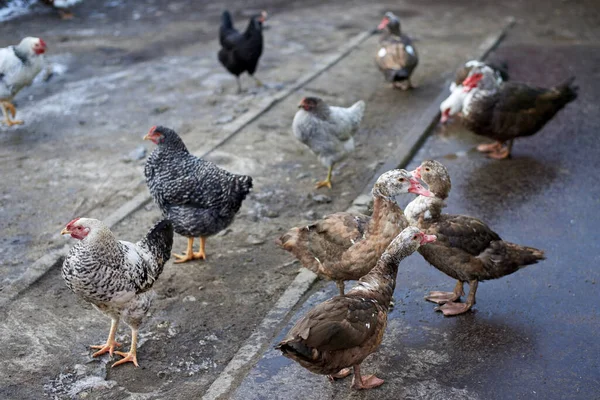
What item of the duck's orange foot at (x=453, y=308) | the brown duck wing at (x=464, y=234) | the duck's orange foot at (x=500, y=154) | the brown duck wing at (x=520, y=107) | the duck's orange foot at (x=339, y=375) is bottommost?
the duck's orange foot at (x=500, y=154)

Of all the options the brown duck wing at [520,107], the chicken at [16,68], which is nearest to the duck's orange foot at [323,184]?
the brown duck wing at [520,107]

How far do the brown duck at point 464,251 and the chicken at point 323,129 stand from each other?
2157 millimetres

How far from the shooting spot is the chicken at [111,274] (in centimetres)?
488

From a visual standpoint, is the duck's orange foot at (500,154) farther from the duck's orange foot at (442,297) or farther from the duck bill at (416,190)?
the duck bill at (416,190)

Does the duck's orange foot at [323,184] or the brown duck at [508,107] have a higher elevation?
the brown duck at [508,107]

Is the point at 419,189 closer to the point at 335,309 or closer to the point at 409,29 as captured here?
the point at 335,309

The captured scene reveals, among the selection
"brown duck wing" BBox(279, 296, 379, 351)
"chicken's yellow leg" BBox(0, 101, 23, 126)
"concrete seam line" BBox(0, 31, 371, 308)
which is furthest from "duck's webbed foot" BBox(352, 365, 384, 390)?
"chicken's yellow leg" BBox(0, 101, 23, 126)

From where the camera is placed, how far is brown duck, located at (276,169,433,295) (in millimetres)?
5344

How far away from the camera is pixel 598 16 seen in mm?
15383

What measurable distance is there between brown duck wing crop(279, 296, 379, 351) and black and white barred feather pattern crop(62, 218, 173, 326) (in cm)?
143

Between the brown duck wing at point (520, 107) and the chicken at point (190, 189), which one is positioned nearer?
the chicken at point (190, 189)

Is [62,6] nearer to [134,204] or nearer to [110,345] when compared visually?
[134,204]

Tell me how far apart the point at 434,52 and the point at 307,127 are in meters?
A: 6.16

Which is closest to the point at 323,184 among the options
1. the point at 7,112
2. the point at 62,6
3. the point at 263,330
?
the point at 263,330
